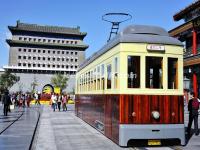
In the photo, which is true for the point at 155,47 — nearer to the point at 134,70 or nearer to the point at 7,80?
the point at 134,70

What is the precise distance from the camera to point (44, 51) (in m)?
116

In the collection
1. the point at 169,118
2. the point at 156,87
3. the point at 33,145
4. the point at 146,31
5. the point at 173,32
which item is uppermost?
the point at 173,32

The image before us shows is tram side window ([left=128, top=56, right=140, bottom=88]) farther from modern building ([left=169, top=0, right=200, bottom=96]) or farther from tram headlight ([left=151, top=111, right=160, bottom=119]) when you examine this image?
modern building ([left=169, top=0, right=200, bottom=96])

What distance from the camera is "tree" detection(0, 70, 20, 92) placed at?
92562 millimetres

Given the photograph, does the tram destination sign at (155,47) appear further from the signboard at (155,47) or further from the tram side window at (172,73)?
the tram side window at (172,73)

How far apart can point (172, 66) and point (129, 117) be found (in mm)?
1882

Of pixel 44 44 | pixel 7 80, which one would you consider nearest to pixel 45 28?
pixel 44 44

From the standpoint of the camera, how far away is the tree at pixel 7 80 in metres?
92.6

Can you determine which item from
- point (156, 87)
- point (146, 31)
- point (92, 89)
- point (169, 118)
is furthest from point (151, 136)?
point (92, 89)

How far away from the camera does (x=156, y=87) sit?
34.2 feet

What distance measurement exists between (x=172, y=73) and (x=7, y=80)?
8686 cm

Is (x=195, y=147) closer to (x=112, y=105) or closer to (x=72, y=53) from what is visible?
(x=112, y=105)

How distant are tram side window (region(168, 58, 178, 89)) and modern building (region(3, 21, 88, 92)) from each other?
9567 cm

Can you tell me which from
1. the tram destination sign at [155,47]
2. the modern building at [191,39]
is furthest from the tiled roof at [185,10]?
the tram destination sign at [155,47]
